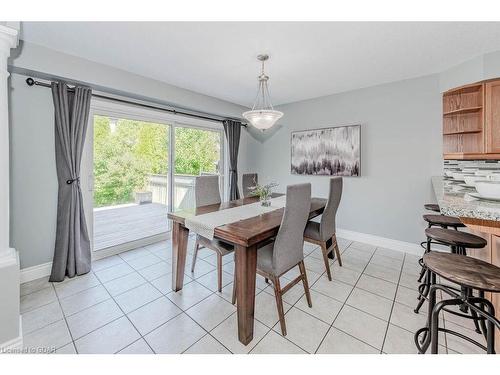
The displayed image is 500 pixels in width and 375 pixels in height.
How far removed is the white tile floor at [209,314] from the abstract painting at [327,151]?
5.42ft

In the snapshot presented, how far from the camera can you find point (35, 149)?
2.35m

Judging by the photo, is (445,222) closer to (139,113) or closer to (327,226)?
(327,226)

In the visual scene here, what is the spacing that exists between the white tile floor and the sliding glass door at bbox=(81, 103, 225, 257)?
88 centimetres

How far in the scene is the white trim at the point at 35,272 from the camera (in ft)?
7.57

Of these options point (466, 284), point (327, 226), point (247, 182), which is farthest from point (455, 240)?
point (247, 182)

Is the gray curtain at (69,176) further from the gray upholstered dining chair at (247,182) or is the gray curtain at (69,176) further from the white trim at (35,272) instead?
the gray upholstered dining chair at (247,182)

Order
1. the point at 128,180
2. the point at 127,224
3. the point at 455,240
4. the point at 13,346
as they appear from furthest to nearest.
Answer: the point at 127,224
the point at 128,180
the point at 455,240
the point at 13,346

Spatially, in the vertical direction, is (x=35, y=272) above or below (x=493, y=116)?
below

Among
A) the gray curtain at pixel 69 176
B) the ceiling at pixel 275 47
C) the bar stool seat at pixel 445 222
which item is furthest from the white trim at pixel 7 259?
the bar stool seat at pixel 445 222

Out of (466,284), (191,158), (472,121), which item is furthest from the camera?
(191,158)

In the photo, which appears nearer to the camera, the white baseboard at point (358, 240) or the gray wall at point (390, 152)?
the white baseboard at point (358, 240)

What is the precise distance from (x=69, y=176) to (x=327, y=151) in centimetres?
365
